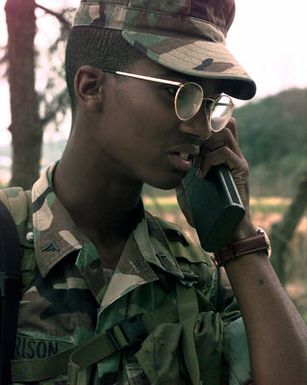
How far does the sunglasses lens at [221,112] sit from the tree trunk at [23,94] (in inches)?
66.4

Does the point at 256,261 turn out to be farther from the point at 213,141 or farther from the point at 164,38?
the point at 164,38

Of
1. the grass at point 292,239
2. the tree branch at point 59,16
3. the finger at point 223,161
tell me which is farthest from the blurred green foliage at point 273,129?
the finger at point 223,161

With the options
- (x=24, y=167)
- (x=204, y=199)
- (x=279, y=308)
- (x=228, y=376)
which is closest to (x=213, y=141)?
(x=204, y=199)

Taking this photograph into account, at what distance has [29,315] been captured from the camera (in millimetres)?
2229

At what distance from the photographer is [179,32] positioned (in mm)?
2322

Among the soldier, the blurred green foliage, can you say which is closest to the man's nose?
the soldier

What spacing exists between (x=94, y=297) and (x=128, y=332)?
0.49 ft

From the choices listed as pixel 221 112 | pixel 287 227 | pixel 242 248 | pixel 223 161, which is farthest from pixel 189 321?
pixel 287 227

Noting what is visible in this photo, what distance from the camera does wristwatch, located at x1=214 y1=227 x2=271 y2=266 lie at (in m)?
2.46

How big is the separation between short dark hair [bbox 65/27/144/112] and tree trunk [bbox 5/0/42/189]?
1378 millimetres

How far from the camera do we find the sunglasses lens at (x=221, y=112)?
236 centimetres

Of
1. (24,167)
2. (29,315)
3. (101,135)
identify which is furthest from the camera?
(24,167)

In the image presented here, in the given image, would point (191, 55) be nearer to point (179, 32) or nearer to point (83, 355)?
point (179, 32)

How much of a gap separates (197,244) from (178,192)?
20 centimetres
